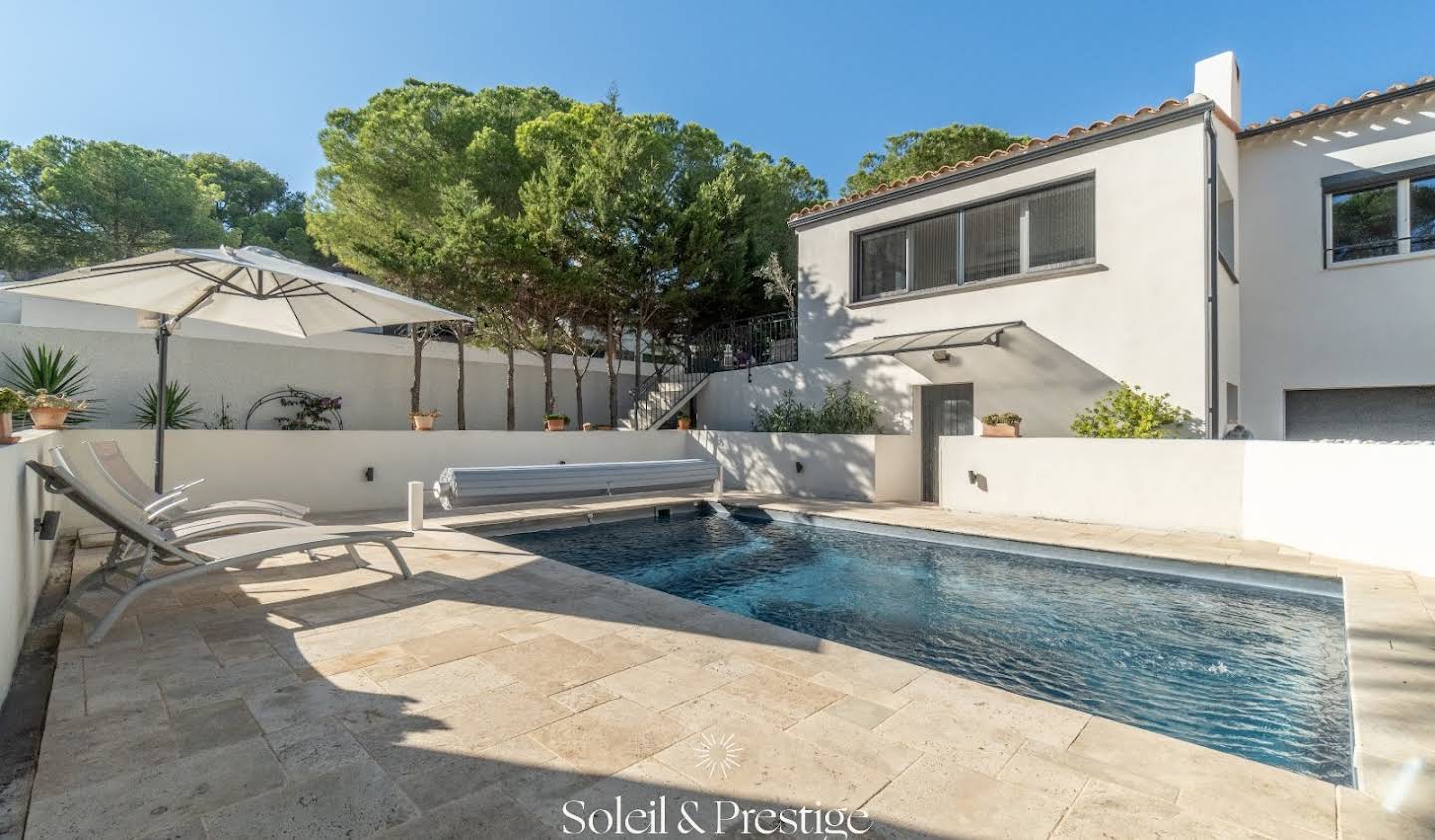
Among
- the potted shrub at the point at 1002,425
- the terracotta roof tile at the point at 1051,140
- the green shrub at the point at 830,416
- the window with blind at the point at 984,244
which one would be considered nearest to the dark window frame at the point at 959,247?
the window with blind at the point at 984,244

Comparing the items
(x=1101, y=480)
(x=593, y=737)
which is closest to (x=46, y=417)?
(x=593, y=737)

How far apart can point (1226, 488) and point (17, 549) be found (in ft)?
37.1

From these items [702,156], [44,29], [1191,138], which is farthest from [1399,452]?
[44,29]

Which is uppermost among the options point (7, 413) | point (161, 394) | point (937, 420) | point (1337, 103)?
point (1337, 103)

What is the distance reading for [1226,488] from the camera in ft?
25.1

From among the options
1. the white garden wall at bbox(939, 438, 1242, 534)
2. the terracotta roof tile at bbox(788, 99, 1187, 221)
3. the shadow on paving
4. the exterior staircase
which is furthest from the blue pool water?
the exterior staircase

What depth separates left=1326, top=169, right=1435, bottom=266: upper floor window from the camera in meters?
9.09

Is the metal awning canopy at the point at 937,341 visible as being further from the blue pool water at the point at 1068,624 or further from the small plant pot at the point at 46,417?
the small plant pot at the point at 46,417

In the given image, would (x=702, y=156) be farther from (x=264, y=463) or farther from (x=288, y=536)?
(x=288, y=536)

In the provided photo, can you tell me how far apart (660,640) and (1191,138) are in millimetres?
10241

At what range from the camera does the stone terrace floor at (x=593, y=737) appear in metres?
2.16

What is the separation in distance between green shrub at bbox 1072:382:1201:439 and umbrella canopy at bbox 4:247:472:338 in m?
9.09

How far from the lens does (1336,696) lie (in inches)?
149

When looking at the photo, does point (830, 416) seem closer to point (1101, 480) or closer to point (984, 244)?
point (984, 244)
